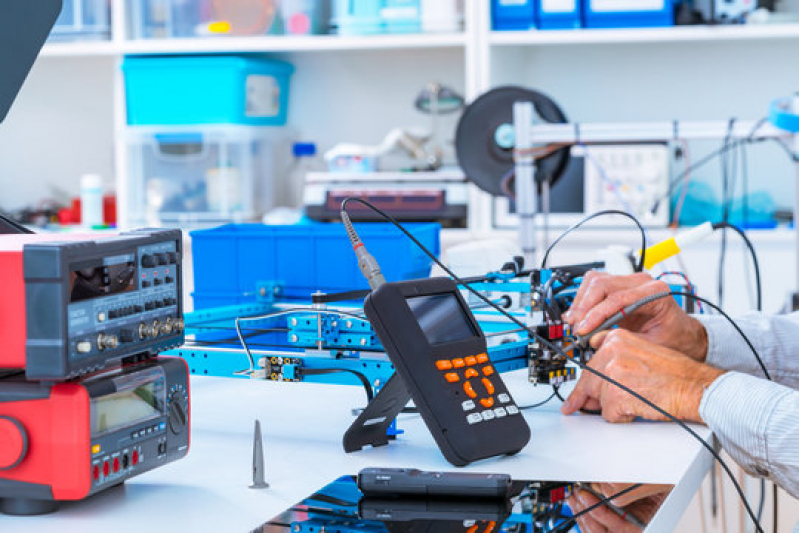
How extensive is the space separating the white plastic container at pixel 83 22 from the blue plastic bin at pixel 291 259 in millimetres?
1706

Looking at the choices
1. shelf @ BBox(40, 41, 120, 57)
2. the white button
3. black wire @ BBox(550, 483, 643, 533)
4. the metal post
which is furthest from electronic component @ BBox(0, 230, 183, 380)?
shelf @ BBox(40, 41, 120, 57)

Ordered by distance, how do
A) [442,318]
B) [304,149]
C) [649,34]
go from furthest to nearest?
[304,149], [649,34], [442,318]

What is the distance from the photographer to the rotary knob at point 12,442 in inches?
35.7

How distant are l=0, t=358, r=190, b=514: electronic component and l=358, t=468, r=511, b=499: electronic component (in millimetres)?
214

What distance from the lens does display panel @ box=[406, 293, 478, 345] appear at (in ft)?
3.61

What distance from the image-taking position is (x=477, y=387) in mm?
1104

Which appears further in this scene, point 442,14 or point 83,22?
point 83,22

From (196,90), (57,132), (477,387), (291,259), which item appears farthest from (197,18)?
(477,387)

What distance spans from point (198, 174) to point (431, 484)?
96.1 inches

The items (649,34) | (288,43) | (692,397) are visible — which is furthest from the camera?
(288,43)

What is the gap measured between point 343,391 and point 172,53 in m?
2.03

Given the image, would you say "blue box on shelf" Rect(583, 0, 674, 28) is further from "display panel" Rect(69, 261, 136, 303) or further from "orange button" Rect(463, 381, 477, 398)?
"display panel" Rect(69, 261, 136, 303)

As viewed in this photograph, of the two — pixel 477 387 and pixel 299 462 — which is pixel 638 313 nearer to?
pixel 477 387

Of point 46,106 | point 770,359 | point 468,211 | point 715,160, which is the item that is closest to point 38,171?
point 46,106
